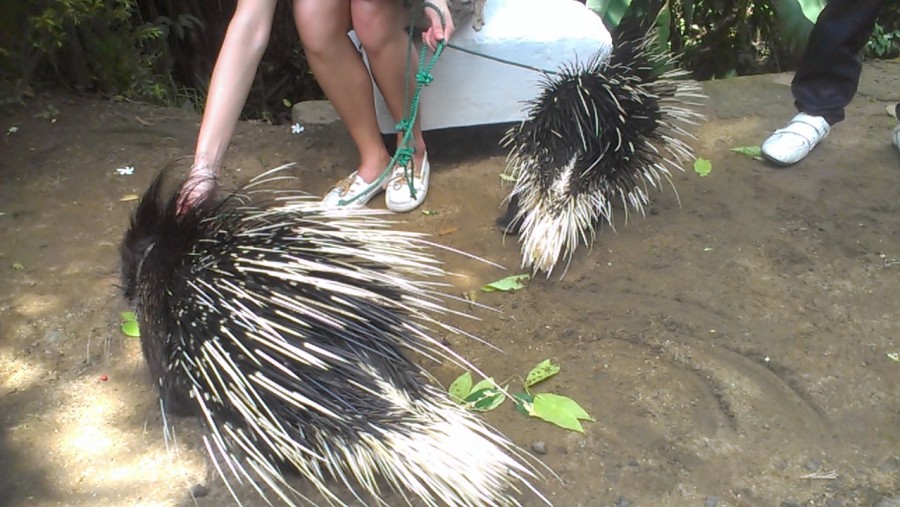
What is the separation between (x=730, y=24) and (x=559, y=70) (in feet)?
6.63

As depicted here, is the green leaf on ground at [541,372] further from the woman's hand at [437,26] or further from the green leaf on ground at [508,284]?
the woman's hand at [437,26]

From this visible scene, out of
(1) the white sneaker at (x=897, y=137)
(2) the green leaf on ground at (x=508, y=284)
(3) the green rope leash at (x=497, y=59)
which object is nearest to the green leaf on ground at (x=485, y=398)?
(2) the green leaf on ground at (x=508, y=284)

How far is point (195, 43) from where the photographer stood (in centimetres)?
389

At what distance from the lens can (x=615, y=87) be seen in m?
2.60

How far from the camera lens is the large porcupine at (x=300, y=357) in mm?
1445

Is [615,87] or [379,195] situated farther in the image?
[379,195]

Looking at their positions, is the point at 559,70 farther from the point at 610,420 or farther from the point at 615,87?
the point at 610,420

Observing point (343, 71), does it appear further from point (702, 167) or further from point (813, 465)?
point (813, 465)

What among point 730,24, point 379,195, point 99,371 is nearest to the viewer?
point 99,371

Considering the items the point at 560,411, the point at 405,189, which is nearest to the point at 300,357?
the point at 560,411

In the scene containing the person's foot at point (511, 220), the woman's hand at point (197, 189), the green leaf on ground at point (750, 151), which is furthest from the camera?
the green leaf on ground at point (750, 151)

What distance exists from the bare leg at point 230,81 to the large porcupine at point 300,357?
0.30 metres

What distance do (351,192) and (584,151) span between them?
0.79 metres

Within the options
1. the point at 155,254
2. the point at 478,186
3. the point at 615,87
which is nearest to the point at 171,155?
the point at 478,186
